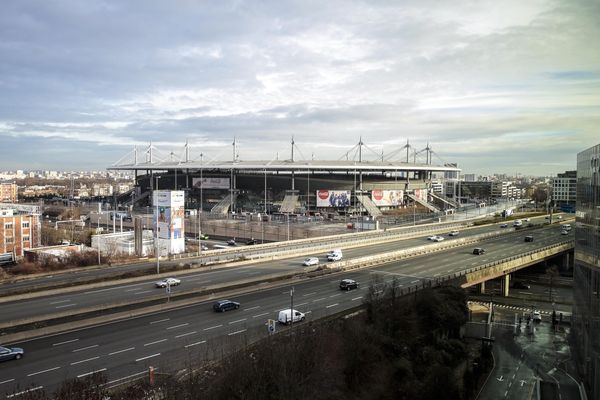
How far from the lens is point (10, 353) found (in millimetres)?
13281

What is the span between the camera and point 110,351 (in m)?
14.1

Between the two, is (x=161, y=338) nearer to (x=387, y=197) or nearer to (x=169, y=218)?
(x=169, y=218)

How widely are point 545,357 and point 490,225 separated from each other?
133ft

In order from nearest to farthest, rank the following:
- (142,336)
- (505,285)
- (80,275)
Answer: (142,336) < (80,275) < (505,285)

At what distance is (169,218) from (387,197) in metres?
53.8

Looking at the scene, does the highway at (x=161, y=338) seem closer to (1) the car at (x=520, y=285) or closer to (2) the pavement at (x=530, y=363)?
(2) the pavement at (x=530, y=363)

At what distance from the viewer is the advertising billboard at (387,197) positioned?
266 ft

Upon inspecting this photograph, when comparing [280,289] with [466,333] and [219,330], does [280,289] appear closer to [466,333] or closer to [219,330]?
[219,330]

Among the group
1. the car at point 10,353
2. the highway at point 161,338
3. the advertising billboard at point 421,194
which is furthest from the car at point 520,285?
the advertising billboard at point 421,194

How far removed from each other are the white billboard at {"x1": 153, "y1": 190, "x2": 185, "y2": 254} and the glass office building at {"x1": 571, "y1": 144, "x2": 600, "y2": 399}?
86.6 feet

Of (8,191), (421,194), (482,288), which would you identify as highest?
(8,191)

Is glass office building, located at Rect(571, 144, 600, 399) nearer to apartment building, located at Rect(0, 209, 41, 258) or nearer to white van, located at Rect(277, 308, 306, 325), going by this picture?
white van, located at Rect(277, 308, 306, 325)

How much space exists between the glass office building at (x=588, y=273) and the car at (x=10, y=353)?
56.0 feet

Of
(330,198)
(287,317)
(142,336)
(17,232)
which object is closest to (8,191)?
(330,198)
